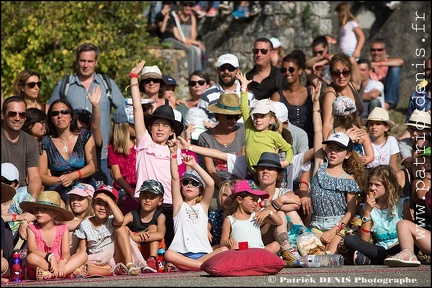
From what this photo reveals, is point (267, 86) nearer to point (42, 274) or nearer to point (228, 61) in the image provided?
point (228, 61)

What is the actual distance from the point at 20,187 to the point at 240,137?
2491mm

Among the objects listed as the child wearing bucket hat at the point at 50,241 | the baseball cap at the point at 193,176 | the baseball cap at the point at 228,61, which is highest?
the baseball cap at the point at 228,61

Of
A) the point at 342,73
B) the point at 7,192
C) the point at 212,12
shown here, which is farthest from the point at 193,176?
the point at 212,12

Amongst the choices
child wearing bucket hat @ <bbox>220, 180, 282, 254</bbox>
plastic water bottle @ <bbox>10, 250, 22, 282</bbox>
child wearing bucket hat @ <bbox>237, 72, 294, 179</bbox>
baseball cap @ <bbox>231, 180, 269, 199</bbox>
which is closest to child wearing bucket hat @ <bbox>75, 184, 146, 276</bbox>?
plastic water bottle @ <bbox>10, 250, 22, 282</bbox>

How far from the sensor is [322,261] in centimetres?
1117

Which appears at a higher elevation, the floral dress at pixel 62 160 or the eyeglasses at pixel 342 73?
the eyeglasses at pixel 342 73

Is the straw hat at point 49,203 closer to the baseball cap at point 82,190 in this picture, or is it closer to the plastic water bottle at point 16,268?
the baseball cap at point 82,190

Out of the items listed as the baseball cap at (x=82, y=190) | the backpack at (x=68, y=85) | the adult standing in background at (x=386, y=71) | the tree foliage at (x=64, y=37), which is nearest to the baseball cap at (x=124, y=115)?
the backpack at (x=68, y=85)

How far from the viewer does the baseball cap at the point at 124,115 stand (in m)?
12.6

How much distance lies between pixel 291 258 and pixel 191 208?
1.14m

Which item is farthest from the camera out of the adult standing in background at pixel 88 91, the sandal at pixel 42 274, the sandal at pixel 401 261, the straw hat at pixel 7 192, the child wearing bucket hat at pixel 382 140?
the adult standing in background at pixel 88 91

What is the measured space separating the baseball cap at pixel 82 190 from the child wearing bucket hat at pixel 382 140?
3413 millimetres

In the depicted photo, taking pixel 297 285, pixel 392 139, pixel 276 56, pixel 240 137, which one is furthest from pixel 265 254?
pixel 276 56

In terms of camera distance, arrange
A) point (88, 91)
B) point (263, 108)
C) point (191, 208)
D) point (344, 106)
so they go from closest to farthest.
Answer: point (191, 208) → point (263, 108) → point (344, 106) → point (88, 91)
